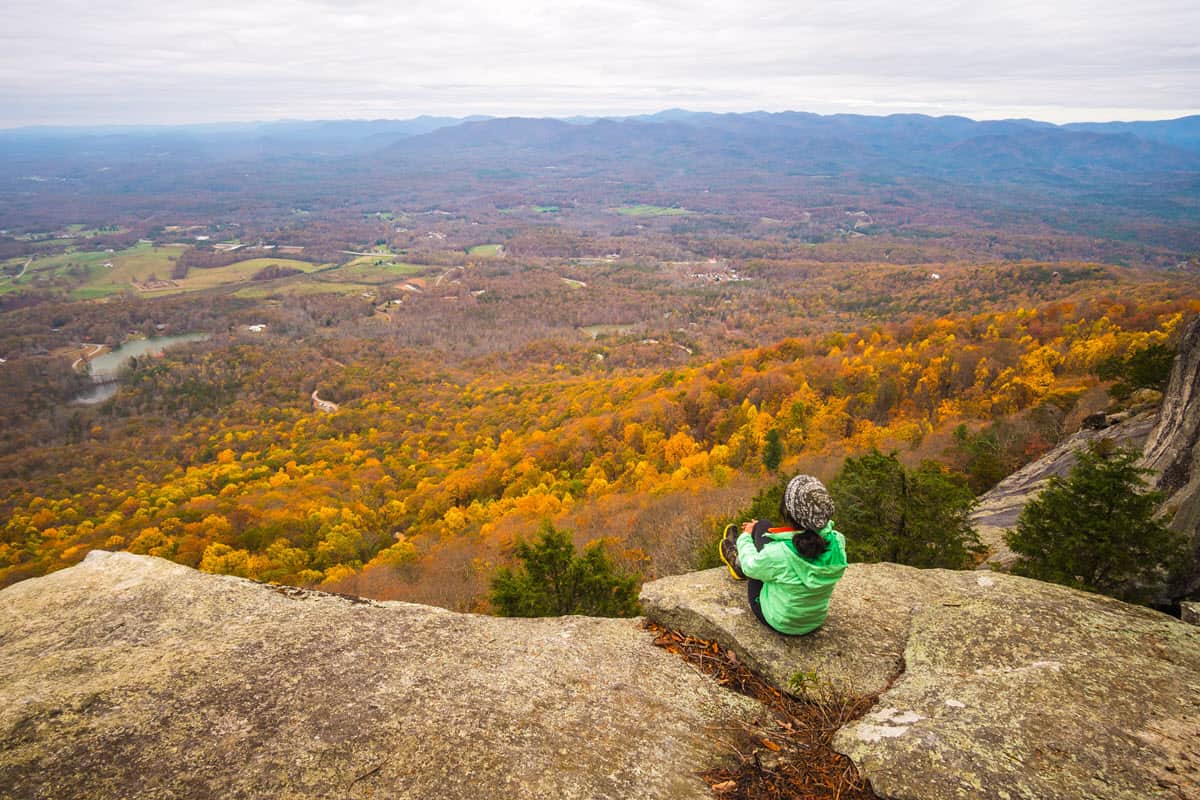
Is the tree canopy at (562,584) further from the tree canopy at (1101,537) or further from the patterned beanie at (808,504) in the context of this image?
the patterned beanie at (808,504)

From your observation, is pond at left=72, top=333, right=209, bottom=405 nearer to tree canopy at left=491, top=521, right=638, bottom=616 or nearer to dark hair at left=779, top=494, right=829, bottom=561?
tree canopy at left=491, top=521, right=638, bottom=616

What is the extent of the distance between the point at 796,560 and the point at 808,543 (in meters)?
0.31

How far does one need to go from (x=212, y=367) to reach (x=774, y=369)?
11908 centimetres

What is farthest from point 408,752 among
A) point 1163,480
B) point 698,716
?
point 1163,480

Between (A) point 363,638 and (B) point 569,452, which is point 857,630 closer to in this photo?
(A) point 363,638

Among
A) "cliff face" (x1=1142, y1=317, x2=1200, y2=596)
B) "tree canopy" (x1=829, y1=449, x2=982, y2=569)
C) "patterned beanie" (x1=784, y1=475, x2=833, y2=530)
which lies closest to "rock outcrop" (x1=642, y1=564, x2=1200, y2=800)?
"patterned beanie" (x1=784, y1=475, x2=833, y2=530)

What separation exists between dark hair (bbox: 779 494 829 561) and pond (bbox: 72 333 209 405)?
5886 inches

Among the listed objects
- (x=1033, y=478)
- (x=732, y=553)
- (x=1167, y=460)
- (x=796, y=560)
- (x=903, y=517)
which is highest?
(x=796, y=560)

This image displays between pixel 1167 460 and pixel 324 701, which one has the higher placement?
pixel 324 701

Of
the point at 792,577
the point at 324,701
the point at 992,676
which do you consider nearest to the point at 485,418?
the point at 324,701

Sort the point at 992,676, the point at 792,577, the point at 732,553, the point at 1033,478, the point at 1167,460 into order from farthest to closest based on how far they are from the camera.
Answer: the point at 1033,478 < the point at 1167,460 < the point at 732,553 < the point at 792,577 < the point at 992,676

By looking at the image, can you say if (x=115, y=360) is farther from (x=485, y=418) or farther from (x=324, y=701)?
(x=324, y=701)

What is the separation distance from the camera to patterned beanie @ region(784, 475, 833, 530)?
6.00 metres

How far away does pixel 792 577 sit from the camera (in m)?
6.50
